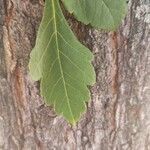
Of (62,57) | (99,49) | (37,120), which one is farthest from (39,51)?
(37,120)

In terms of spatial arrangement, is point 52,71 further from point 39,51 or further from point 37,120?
point 37,120

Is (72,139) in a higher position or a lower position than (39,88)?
lower

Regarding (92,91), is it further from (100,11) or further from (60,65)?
(100,11)

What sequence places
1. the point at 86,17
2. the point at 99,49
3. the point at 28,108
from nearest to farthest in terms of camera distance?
the point at 86,17, the point at 99,49, the point at 28,108

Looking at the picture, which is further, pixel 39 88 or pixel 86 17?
pixel 39 88

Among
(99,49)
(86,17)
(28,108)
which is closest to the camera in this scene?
(86,17)
